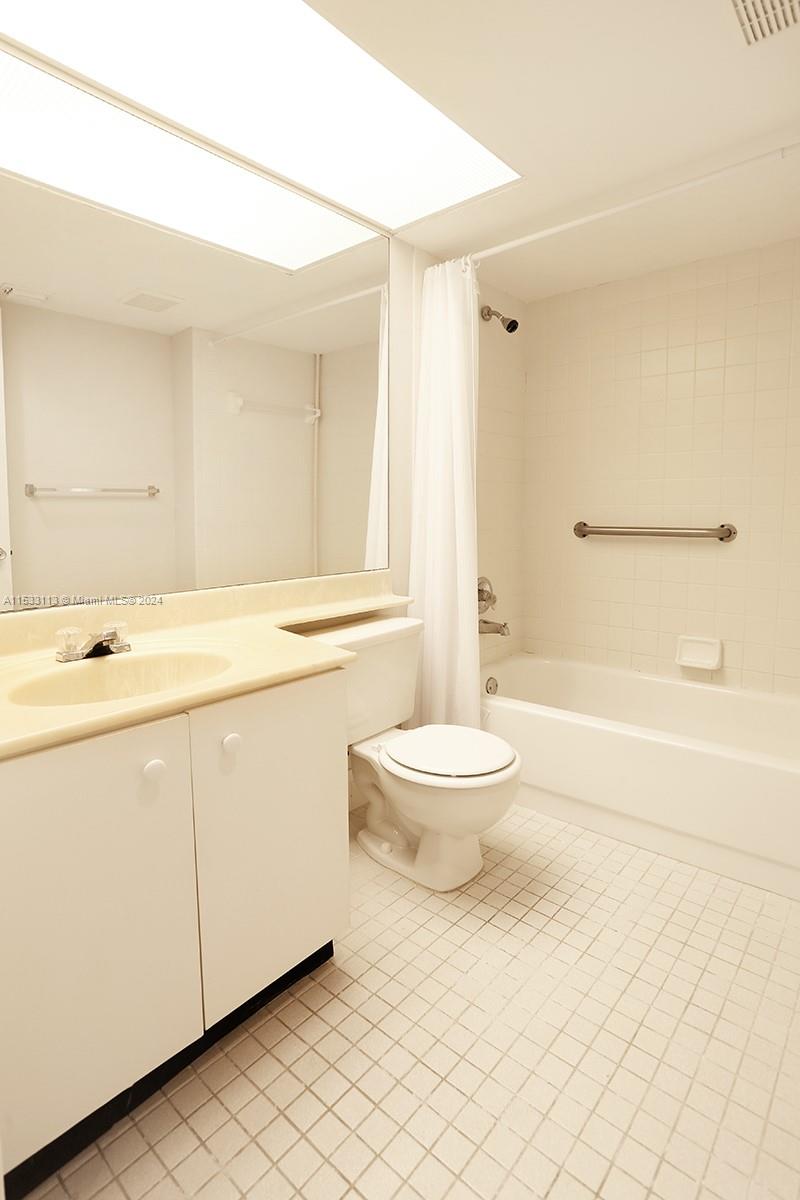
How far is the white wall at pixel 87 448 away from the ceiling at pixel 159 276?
0.21ft

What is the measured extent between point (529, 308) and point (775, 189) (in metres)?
1.17

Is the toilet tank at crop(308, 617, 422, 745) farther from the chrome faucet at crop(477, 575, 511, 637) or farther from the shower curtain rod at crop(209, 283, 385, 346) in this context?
the shower curtain rod at crop(209, 283, 385, 346)

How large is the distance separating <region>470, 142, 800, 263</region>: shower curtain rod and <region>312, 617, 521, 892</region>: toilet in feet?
4.38

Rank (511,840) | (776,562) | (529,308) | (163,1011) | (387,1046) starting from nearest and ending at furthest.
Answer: (163,1011), (387,1046), (511,840), (776,562), (529,308)

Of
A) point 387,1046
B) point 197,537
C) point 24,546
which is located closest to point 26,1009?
point 387,1046

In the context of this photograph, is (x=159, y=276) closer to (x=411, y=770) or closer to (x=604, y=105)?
(x=604, y=105)

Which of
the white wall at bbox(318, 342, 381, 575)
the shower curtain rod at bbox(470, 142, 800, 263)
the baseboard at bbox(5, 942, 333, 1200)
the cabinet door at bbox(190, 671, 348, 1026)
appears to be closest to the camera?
the baseboard at bbox(5, 942, 333, 1200)

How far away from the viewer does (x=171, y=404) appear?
163 centimetres

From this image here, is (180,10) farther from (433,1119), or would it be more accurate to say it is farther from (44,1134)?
(433,1119)

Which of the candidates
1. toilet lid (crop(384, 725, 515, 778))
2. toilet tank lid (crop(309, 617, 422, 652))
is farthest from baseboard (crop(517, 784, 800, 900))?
toilet tank lid (crop(309, 617, 422, 652))

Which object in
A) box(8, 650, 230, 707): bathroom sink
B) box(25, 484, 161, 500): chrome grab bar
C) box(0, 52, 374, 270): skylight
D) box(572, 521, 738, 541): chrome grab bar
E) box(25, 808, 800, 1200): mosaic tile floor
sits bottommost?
box(25, 808, 800, 1200): mosaic tile floor

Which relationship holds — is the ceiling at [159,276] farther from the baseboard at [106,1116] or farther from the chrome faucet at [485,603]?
the baseboard at [106,1116]

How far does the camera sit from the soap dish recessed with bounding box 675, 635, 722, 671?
8.24 ft

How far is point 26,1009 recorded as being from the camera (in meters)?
0.90
